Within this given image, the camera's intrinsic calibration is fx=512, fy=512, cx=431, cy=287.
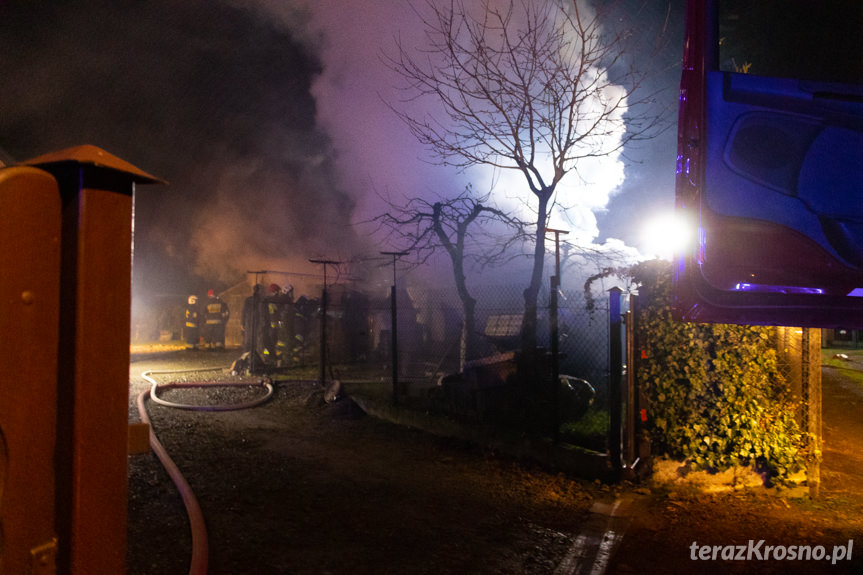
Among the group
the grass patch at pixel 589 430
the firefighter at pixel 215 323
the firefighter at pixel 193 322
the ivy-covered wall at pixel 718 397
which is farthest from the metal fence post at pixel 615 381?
the firefighter at pixel 193 322

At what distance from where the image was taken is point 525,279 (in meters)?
20.8

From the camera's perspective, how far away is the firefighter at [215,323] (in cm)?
2002

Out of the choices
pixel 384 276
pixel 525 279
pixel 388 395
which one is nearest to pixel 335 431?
pixel 388 395

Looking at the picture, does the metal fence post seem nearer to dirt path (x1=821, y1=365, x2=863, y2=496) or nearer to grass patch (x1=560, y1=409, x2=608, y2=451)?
grass patch (x1=560, y1=409, x2=608, y2=451)

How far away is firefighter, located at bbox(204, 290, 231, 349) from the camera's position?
20025 millimetres

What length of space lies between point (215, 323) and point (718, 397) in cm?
1898

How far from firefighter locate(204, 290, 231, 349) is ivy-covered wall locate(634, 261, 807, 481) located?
1804cm

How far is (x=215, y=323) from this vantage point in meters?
20.3

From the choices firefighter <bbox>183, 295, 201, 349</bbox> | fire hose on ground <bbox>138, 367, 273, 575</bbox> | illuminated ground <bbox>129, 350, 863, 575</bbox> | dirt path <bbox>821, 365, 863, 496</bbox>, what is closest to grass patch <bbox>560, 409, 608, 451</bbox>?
illuminated ground <bbox>129, 350, 863, 575</bbox>

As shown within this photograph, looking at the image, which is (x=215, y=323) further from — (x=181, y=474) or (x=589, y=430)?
(x=589, y=430)

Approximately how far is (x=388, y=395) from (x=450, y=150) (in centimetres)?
465

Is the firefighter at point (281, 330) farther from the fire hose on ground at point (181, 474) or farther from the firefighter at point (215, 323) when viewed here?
the firefighter at point (215, 323)

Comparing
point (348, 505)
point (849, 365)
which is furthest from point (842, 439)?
point (849, 365)

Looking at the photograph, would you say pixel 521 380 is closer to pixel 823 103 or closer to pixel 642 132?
pixel 642 132
